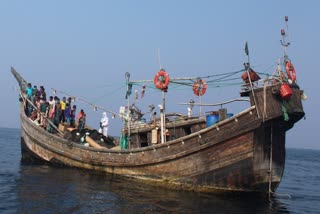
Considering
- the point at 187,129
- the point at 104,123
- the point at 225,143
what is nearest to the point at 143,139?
the point at 187,129

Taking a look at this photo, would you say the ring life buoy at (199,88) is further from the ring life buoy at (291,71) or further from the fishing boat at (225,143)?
the ring life buoy at (291,71)

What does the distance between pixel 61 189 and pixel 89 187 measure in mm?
1202

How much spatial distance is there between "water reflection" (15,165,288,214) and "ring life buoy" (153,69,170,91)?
4136 mm

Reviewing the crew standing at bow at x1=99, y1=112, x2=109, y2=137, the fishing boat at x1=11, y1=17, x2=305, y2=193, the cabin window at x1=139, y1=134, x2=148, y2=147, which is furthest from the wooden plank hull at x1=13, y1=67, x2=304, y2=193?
the crew standing at bow at x1=99, y1=112, x2=109, y2=137

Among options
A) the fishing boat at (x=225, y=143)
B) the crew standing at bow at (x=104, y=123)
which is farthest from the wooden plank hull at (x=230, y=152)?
the crew standing at bow at (x=104, y=123)

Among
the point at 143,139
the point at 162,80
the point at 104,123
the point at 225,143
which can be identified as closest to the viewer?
the point at 225,143

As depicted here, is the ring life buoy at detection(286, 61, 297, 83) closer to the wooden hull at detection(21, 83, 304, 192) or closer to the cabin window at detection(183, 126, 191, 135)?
the wooden hull at detection(21, 83, 304, 192)

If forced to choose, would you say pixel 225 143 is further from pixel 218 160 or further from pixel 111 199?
pixel 111 199

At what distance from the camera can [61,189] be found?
14.9 meters

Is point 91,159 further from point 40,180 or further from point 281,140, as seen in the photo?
point 281,140

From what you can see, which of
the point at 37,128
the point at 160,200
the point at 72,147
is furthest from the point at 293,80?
the point at 37,128

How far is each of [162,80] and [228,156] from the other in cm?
439

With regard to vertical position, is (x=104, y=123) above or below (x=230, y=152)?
above

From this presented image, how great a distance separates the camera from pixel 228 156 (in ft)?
45.0
